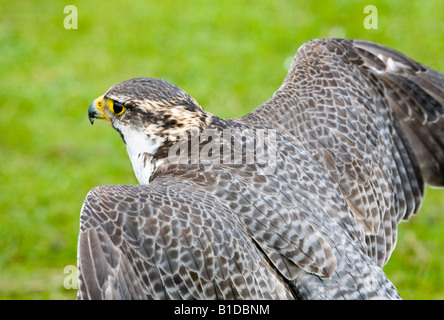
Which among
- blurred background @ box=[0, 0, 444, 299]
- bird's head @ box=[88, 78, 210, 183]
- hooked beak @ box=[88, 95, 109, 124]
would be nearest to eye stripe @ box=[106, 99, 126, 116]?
bird's head @ box=[88, 78, 210, 183]

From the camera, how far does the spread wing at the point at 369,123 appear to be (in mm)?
5645

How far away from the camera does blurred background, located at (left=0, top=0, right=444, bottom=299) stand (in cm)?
870

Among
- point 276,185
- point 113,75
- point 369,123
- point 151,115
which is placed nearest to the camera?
point 276,185

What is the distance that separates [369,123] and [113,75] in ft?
20.3

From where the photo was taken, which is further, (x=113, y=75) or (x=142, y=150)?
(x=113, y=75)

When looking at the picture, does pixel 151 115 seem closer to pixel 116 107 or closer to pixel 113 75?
pixel 116 107

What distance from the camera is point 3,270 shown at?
329 inches

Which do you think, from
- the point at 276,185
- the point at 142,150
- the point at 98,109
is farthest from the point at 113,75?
the point at 276,185

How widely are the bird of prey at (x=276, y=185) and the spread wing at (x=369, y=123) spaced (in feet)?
0.03

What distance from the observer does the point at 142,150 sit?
5344 millimetres

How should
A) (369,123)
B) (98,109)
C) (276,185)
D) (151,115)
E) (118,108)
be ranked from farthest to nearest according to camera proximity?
(369,123) → (98,109) → (118,108) → (151,115) → (276,185)

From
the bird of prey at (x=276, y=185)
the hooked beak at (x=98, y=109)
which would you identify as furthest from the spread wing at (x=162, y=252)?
the hooked beak at (x=98, y=109)
